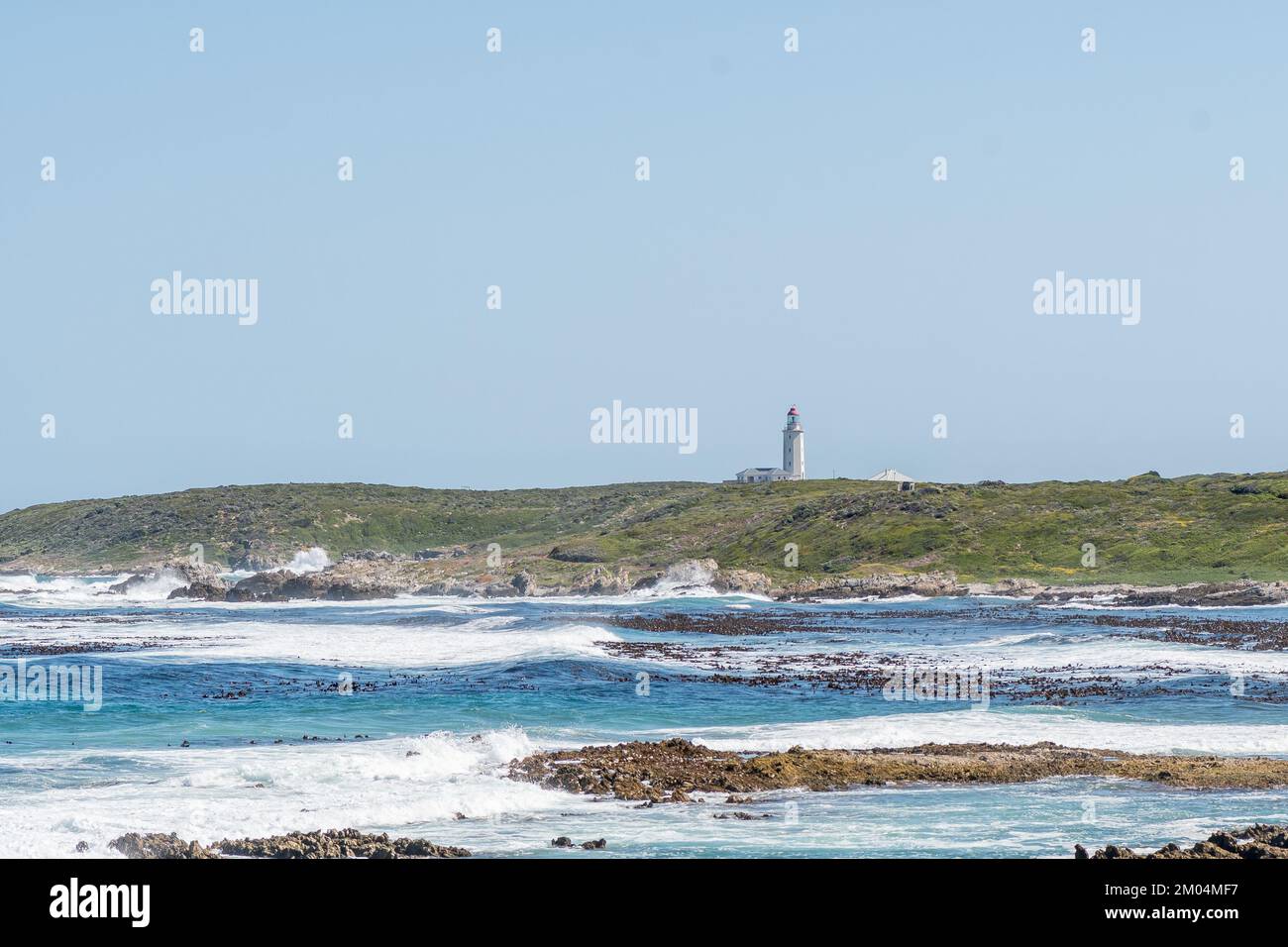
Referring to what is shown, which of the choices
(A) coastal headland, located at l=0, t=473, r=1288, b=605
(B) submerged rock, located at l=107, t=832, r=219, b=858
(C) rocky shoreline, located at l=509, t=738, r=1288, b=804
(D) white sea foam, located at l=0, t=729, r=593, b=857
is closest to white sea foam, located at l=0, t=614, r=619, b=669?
(D) white sea foam, located at l=0, t=729, r=593, b=857

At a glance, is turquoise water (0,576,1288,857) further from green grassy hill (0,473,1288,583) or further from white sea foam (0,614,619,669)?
green grassy hill (0,473,1288,583)

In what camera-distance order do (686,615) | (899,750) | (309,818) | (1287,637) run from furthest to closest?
(686,615)
(1287,637)
(899,750)
(309,818)

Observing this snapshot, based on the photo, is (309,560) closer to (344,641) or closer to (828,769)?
(344,641)
